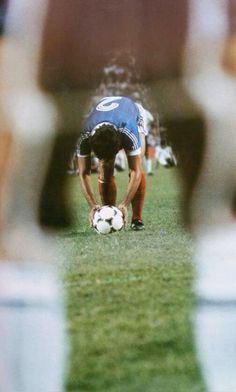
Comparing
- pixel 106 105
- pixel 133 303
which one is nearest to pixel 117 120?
pixel 106 105

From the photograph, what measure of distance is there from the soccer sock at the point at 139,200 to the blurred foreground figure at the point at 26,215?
13cm

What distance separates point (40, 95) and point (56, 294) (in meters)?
0.29

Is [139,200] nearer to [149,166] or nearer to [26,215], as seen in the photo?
[149,166]

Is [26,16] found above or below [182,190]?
above

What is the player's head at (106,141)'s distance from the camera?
1.40 metres

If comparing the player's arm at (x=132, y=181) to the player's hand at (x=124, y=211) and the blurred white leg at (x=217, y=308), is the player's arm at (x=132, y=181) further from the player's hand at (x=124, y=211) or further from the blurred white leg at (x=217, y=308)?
the blurred white leg at (x=217, y=308)

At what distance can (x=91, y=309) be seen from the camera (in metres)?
1.40

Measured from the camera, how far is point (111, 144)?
1407 millimetres

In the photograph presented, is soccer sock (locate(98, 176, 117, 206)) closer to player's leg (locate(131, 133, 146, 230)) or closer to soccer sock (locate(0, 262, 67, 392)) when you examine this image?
player's leg (locate(131, 133, 146, 230))

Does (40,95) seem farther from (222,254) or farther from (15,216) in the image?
(222,254)

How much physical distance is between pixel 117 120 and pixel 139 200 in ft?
0.41

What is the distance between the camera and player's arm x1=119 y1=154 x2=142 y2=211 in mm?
1421

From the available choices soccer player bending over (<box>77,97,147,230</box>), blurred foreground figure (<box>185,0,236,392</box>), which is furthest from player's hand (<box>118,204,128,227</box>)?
blurred foreground figure (<box>185,0,236,392</box>)

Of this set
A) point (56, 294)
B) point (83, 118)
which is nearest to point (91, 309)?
point (56, 294)
